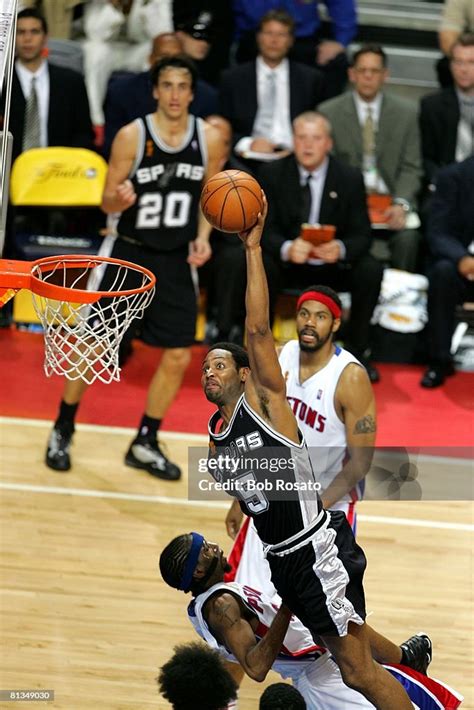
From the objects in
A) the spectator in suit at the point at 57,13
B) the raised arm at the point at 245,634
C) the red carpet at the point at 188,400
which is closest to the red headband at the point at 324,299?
the raised arm at the point at 245,634

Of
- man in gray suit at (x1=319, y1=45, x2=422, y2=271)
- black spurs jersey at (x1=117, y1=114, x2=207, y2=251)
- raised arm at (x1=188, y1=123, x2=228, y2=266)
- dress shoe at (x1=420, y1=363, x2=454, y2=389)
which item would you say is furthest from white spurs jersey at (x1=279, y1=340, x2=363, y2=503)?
man in gray suit at (x1=319, y1=45, x2=422, y2=271)

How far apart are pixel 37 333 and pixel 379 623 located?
463cm

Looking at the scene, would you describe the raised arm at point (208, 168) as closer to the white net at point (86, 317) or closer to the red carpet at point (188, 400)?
the white net at point (86, 317)

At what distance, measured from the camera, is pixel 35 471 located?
7453mm

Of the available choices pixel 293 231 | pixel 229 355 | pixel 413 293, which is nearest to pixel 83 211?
pixel 293 231

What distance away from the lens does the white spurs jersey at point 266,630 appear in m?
4.77

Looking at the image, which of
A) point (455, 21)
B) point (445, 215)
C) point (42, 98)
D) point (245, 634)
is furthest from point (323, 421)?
point (455, 21)

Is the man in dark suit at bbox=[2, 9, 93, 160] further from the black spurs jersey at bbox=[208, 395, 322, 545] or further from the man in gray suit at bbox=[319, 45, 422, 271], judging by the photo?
the black spurs jersey at bbox=[208, 395, 322, 545]

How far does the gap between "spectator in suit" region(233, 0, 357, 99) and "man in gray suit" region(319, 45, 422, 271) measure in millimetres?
669

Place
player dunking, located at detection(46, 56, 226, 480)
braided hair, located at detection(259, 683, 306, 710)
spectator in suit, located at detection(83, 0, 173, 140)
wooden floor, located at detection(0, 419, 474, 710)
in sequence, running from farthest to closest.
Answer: spectator in suit, located at detection(83, 0, 173, 140)
player dunking, located at detection(46, 56, 226, 480)
wooden floor, located at detection(0, 419, 474, 710)
braided hair, located at detection(259, 683, 306, 710)

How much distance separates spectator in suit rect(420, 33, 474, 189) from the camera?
9.62 meters

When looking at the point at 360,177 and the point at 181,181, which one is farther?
the point at 360,177

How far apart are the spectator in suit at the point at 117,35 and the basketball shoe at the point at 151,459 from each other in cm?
396

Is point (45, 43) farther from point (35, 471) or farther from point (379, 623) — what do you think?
point (379, 623)
